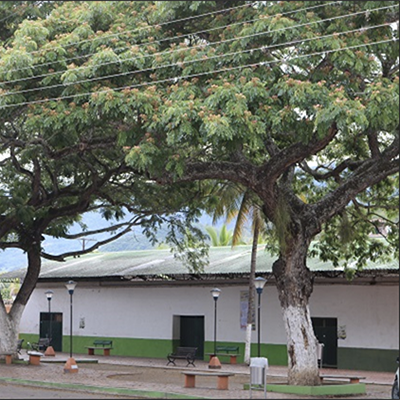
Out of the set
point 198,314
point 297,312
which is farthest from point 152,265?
point 297,312

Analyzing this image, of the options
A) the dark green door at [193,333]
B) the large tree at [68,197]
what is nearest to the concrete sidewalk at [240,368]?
the dark green door at [193,333]

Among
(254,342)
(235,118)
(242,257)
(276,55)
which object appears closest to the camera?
(235,118)

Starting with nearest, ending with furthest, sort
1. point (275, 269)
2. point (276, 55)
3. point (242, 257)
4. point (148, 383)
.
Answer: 1. point (276, 55)
2. point (275, 269)
3. point (148, 383)
4. point (242, 257)

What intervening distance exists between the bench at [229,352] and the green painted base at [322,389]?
493 inches

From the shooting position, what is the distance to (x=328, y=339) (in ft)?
107

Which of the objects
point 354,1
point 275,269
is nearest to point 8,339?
point 275,269

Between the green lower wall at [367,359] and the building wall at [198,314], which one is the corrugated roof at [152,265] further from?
the green lower wall at [367,359]

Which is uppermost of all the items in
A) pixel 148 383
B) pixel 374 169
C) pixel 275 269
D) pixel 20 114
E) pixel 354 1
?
pixel 354 1

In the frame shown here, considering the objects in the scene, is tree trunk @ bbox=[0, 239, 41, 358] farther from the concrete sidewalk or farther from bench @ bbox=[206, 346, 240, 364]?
bench @ bbox=[206, 346, 240, 364]

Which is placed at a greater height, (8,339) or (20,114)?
(20,114)

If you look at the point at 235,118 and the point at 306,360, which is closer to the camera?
the point at 235,118

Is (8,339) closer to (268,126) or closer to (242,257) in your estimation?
(242,257)

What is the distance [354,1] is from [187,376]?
1024cm

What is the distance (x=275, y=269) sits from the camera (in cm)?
2222
